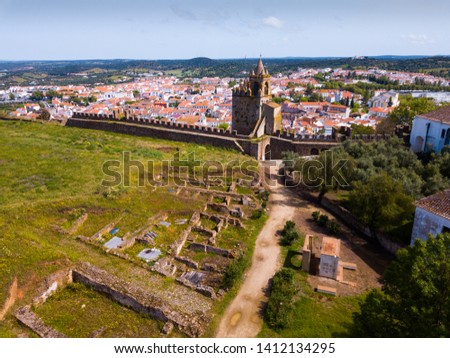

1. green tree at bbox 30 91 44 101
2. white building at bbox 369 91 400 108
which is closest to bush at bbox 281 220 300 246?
white building at bbox 369 91 400 108

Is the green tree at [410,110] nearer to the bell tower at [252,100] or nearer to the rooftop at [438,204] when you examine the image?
the bell tower at [252,100]

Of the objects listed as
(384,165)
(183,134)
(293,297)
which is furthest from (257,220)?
(183,134)

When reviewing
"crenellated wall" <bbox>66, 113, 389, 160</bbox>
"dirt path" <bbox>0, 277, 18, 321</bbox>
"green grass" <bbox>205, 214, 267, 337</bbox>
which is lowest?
"green grass" <bbox>205, 214, 267, 337</bbox>

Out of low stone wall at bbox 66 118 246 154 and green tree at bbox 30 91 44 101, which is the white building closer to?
low stone wall at bbox 66 118 246 154

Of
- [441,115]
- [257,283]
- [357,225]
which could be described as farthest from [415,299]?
[441,115]

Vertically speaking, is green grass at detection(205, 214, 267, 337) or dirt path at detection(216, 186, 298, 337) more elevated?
green grass at detection(205, 214, 267, 337)

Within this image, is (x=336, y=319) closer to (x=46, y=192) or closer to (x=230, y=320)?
(x=230, y=320)

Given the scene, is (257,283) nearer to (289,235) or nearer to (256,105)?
(289,235)
